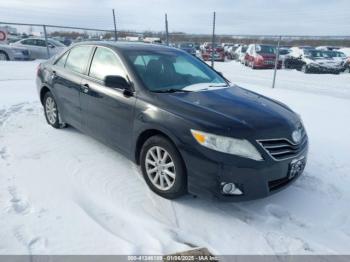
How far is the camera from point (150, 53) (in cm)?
414

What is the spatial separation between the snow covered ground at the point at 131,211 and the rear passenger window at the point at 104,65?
110 cm

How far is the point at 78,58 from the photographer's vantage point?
4.65m

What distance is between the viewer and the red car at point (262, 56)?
1886 centimetres

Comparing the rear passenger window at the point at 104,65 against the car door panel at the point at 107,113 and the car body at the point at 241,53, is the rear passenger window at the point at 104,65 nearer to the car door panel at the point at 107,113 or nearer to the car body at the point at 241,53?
the car door panel at the point at 107,113

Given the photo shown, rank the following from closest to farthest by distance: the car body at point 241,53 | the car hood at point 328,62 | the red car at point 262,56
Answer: the car hood at point 328,62 < the red car at point 262,56 < the car body at point 241,53

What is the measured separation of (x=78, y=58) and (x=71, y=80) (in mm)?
372

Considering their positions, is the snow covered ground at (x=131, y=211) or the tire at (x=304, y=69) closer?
the snow covered ground at (x=131, y=211)

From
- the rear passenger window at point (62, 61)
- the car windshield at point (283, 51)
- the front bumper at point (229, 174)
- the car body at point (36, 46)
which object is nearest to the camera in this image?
the front bumper at point (229, 174)

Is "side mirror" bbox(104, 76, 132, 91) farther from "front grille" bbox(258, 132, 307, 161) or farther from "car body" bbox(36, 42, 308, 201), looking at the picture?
"front grille" bbox(258, 132, 307, 161)

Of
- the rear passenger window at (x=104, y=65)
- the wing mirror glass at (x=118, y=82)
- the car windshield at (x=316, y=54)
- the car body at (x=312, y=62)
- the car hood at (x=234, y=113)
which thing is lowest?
the car body at (x=312, y=62)

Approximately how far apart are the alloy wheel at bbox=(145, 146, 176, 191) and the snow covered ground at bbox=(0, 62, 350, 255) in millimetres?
180

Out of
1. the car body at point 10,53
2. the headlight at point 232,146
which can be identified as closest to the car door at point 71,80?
the headlight at point 232,146

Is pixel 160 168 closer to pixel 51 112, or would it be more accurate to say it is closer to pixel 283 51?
pixel 51 112

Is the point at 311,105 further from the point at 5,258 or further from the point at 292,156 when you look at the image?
the point at 5,258
